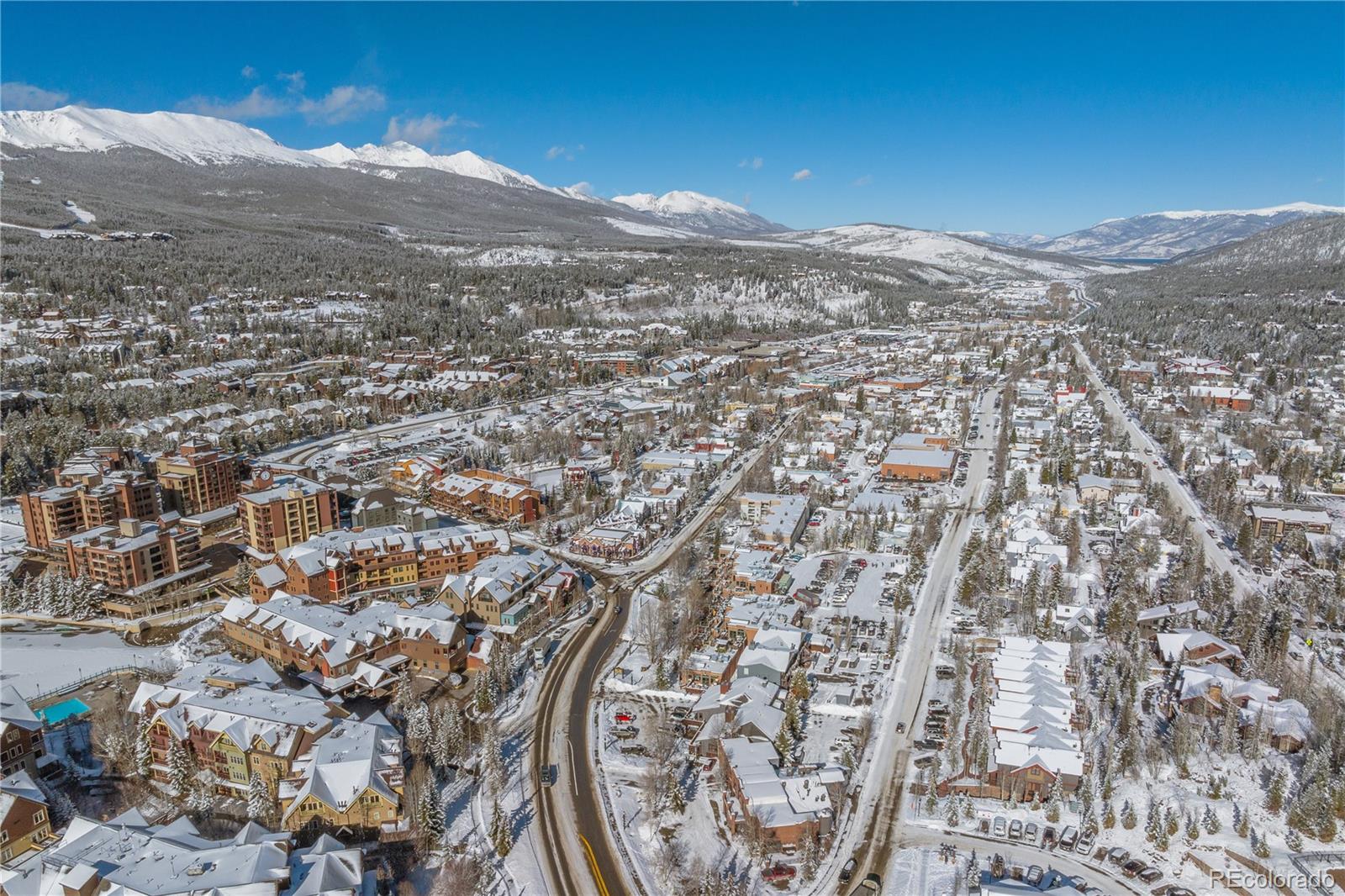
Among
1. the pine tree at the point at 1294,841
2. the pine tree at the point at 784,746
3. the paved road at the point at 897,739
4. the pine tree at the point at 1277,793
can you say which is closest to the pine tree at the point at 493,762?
the pine tree at the point at 784,746

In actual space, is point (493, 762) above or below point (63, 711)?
above

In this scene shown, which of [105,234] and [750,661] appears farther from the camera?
[105,234]

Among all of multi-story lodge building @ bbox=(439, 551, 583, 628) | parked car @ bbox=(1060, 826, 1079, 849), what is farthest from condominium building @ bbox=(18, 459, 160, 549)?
parked car @ bbox=(1060, 826, 1079, 849)

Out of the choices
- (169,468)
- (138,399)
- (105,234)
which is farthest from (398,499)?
(105,234)

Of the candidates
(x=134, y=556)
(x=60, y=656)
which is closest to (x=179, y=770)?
(x=60, y=656)

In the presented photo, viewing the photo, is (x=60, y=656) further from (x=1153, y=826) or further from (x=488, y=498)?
(x=1153, y=826)

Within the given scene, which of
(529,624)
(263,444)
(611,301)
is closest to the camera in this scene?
(529,624)

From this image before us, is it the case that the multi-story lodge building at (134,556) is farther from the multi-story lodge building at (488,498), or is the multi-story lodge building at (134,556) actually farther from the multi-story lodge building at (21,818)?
the multi-story lodge building at (21,818)

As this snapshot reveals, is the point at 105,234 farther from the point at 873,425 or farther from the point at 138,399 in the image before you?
the point at 873,425
